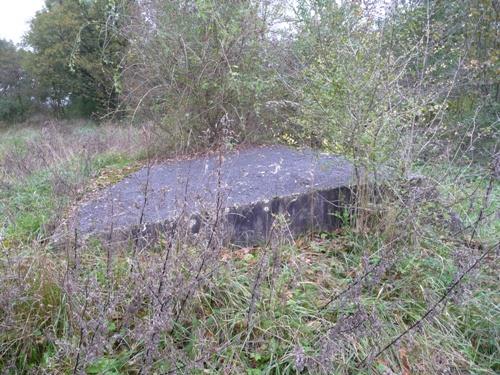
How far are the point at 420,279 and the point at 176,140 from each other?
3429 millimetres

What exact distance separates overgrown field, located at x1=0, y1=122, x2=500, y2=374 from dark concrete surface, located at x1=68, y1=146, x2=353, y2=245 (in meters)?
0.16

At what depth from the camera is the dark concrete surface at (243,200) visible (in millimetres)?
2416

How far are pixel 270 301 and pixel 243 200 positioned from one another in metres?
0.94

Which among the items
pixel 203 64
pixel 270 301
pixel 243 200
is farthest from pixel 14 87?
pixel 270 301

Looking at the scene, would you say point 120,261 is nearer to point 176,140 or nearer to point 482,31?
point 176,140

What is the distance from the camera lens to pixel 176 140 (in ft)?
15.8

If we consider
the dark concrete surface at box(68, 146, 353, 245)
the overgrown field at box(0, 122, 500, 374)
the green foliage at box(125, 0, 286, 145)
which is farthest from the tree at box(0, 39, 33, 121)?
the overgrown field at box(0, 122, 500, 374)

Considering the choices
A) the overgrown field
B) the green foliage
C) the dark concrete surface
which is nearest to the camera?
the overgrown field

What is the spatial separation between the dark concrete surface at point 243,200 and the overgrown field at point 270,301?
16cm

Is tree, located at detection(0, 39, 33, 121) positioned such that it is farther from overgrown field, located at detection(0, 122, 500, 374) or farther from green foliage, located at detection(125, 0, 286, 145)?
overgrown field, located at detection(0, 122, 500, 374)

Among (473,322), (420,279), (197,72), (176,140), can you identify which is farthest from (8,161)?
(473,322)

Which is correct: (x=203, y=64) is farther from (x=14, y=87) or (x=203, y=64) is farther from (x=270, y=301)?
(x=14, y=87)

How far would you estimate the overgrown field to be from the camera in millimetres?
1577

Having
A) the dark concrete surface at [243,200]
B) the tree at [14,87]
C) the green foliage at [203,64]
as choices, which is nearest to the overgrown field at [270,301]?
the dark concrete surface at [243,200]
